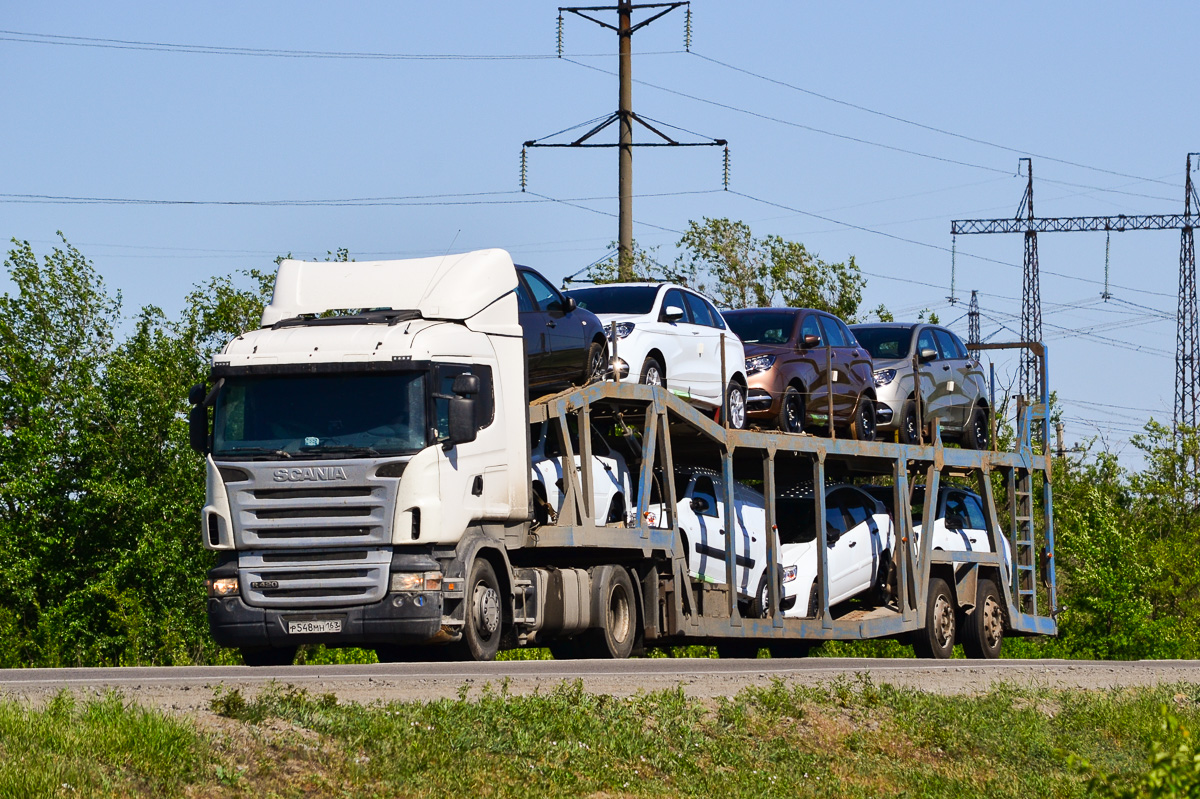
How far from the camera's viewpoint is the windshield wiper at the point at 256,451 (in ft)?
44.6

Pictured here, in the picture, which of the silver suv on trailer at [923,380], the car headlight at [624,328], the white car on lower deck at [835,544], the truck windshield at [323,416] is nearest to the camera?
the truck windshield at [323,416]

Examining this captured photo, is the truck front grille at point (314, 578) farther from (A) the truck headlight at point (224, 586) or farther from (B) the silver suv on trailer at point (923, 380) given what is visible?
(B) the silver suv on trailer at point (923, 380)

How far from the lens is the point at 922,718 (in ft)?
36.3

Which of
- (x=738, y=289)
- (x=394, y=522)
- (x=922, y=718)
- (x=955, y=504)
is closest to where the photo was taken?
(x=922, y=718)

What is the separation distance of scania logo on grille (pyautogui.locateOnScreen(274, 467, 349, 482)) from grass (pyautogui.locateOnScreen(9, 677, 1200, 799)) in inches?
145

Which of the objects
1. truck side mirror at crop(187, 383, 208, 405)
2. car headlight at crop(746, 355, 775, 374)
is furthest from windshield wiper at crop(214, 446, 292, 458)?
car headlight at crop(746, 355, 775, 374)

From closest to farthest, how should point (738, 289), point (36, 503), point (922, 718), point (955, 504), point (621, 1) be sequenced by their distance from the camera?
point (922, 718) → point (955, 504) → point (621, 1) → point (36, 503) → point (738, 289)

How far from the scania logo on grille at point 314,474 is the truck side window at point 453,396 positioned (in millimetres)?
842

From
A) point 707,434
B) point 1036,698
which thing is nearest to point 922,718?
point 1036,698

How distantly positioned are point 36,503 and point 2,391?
343 centimetres

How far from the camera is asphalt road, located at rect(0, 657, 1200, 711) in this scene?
32.3 ft

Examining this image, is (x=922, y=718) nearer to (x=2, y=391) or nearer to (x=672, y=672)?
(x=672, y=672)

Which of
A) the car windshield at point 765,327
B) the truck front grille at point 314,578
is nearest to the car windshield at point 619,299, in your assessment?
the car windshield at point 765,327

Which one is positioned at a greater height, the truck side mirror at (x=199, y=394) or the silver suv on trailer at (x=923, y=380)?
the silver suv on trailer at (x=923, y=380)
